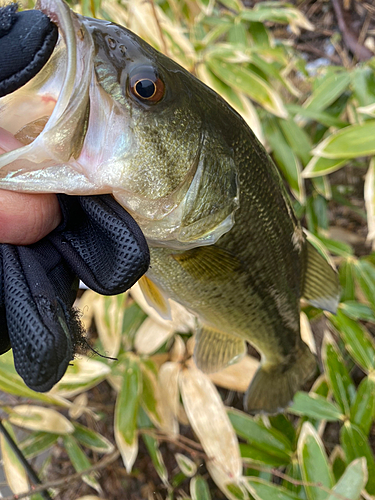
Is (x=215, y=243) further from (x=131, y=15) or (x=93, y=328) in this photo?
(x=93, y=328)

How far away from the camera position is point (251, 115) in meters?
1.09

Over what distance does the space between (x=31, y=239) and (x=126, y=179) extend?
13cm

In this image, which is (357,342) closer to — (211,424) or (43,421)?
(211,424)

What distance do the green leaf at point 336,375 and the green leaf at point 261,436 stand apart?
0.20m

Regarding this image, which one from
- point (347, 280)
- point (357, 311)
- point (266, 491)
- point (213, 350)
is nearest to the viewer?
point (213, 350)

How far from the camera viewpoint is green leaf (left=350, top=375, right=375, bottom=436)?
1.11 meters

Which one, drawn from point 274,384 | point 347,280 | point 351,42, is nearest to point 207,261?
point 274,384

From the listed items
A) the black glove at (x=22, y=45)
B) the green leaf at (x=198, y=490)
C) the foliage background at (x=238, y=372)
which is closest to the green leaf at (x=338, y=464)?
the foliage background at (x=238, y=372)

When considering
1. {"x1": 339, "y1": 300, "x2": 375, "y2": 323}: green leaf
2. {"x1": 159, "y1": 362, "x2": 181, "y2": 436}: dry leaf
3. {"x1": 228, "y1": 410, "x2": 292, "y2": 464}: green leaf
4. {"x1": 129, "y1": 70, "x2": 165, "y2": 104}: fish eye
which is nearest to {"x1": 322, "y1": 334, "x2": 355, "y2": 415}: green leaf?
{"x1": 339, "y1": 300, "x2": 375, "y2": 323}: green leaf

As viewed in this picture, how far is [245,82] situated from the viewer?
1.12 meters

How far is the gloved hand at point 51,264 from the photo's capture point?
391 mm

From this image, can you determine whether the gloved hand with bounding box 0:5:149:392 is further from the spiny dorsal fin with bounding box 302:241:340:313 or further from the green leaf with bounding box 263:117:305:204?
the green leaf with bounding box 263:117:305:204

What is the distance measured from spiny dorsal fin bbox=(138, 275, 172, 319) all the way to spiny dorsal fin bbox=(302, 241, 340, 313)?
0.27 m

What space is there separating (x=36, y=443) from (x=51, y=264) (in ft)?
3.20
